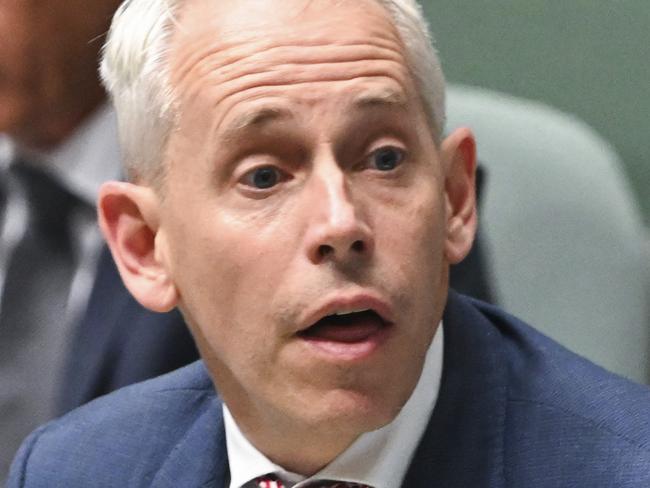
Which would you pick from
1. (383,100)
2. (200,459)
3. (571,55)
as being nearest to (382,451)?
(200,459)

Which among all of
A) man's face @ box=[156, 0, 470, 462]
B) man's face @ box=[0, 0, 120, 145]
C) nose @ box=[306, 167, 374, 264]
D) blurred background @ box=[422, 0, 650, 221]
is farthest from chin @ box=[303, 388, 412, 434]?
blurred background @ box=[422, 0, 650, 221]

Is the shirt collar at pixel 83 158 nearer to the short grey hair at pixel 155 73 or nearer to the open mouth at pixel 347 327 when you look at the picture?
the short grey hair at pixel 155 73

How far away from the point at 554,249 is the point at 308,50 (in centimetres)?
86

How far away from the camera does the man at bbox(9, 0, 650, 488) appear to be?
1.07 metres

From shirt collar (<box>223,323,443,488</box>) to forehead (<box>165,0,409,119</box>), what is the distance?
0.92ft

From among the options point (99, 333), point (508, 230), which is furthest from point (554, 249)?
point (99, 333)

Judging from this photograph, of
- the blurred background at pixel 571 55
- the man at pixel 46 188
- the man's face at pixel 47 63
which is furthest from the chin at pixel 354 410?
the blurred background at pixel 571 55

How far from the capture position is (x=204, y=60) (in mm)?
1134

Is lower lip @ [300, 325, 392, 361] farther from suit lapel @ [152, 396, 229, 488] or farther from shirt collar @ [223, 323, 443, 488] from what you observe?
suit lapel @ [152, 396, 229, 488]

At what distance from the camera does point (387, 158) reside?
3.68 feet

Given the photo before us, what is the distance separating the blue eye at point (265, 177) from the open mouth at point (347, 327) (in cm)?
12

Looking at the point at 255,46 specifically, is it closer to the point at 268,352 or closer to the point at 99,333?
the point at 268,352

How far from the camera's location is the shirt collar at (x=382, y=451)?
119cm

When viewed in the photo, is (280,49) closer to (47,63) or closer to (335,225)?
(335,225)
